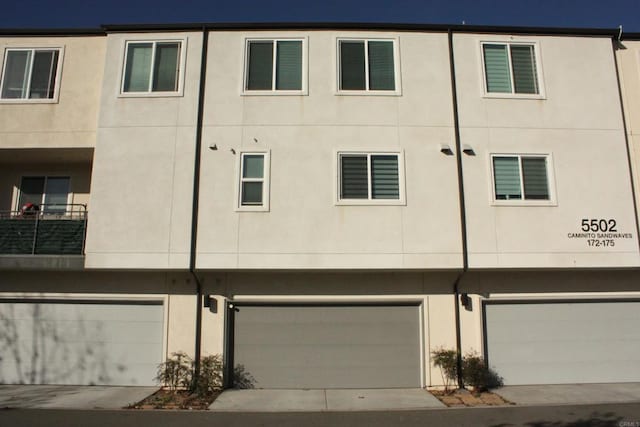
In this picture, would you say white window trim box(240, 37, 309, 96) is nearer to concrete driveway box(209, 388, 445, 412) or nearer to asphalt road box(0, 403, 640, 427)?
concrete driveway box(209, 388, 445, 412)

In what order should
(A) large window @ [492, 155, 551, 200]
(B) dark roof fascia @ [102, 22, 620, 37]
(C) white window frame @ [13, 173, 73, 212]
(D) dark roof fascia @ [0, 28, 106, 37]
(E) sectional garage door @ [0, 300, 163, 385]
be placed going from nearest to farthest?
(A) large window @ [492, 155, 551, 200], (E) sectional garage door @ [0, 300, 163, 385], (B) dark roof fascia @ [102, 22, 620, 37], (D) dark roof fascia @ [0, 28, 106, 37], (C) white window frame @ [13, 173, 73, 212]

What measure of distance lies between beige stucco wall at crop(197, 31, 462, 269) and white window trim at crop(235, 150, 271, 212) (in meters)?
0.08

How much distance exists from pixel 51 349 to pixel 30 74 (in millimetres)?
6892

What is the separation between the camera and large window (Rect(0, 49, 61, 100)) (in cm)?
1128

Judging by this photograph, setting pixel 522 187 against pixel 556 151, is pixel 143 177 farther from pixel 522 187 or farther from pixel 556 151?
pixel 556 151

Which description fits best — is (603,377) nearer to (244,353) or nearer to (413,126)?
(413,126)

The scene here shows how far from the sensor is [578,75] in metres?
11.0

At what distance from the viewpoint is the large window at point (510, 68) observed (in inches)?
432

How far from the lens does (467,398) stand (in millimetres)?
9391

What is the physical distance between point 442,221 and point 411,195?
0.91 m

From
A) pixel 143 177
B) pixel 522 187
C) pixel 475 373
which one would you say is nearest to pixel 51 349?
pixel 143 177

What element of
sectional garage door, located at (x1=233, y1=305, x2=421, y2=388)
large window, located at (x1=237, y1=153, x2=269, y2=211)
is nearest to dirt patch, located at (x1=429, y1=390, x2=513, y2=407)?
sectional garage door, located at (x1=233, y1=305, x2=421, y2=388)

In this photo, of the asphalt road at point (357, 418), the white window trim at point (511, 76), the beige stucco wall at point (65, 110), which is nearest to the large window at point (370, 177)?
the white window trim at point (511, 76)

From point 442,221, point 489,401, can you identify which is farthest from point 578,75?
point 489,401
